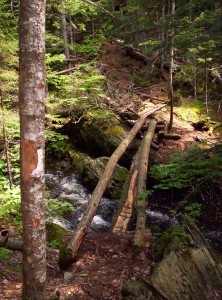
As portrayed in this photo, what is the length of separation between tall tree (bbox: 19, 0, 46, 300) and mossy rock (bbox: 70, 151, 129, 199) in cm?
690

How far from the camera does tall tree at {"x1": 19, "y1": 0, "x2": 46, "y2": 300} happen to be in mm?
3473

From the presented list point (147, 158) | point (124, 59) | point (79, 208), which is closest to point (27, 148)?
point (79, 208)

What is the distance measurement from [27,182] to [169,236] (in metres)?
2.93

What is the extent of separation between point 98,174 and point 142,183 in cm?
242

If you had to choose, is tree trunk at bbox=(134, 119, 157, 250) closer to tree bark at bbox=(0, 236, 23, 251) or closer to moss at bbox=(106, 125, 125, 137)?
moss at bbox=(106, 125, 125, 137)

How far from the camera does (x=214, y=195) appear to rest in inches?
386

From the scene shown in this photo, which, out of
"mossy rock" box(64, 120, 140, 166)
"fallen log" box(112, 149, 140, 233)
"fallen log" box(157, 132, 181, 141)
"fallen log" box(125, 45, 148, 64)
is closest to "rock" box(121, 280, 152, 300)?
"fallen log" box(112, 149, 140, 233)

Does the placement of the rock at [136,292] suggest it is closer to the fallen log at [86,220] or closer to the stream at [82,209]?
the fallen log at [86,220]

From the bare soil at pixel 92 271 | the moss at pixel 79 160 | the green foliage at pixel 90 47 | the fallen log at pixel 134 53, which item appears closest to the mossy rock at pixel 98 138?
the moss at pixel 79 160

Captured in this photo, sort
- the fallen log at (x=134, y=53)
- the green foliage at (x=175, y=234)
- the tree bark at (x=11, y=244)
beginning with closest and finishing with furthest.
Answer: the green foliage at (x=175, y=234) < the tree bark at (x=11, y=244) < the fallen log at (x=134, y=53)

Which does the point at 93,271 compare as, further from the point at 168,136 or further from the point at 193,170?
the point at 168,136

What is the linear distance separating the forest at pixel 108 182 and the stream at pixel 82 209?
0.04 meters

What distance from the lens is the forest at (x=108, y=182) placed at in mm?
3805

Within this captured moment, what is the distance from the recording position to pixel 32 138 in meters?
3.67
